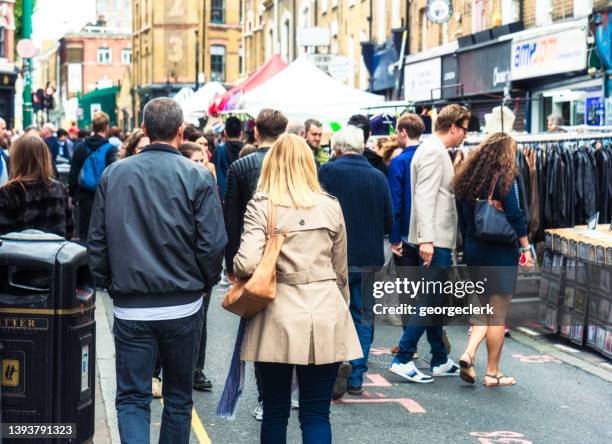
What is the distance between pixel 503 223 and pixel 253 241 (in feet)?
10.5

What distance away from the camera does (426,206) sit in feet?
28.2

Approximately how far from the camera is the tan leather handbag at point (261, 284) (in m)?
5.47

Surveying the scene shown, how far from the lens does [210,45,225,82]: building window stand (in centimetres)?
7781

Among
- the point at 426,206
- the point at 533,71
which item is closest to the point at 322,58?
the point at 533,71

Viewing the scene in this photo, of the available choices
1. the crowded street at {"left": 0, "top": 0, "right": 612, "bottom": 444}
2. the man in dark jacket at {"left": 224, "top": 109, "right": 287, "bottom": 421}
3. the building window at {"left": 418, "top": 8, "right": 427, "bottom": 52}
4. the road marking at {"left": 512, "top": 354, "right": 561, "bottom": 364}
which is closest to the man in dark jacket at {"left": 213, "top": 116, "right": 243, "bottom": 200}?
the crowded street at {"left": 0, "top": 0, "right": 612, "bottom": 444}

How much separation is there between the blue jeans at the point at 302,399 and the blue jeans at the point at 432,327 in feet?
10.3

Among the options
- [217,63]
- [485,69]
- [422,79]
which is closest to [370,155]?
[485,69]

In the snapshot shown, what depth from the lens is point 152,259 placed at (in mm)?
5570

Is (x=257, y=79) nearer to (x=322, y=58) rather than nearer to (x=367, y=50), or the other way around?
(x=322, y=58)

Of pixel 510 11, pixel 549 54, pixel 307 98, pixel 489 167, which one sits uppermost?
pixel 510 11

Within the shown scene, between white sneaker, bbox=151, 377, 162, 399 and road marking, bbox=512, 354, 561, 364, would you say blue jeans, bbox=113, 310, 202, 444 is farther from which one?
road marking, bbox=512, 354, 561, 364

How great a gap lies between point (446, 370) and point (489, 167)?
170 cm

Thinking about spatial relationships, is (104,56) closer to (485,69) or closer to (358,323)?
(485,69)

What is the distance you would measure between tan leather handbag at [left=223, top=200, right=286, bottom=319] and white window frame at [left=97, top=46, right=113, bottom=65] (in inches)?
4617
